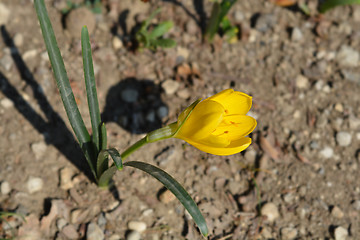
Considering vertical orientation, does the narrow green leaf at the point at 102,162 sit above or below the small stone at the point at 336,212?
above

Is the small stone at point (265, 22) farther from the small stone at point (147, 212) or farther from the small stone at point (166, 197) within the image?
the small stone at point (147, 212)

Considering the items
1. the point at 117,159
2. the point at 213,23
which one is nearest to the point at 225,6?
the point at 213,23

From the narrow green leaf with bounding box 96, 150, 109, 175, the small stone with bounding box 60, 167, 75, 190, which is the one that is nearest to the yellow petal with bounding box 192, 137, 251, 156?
the narrow green leaf with bounding box 96, 150, 109, 175

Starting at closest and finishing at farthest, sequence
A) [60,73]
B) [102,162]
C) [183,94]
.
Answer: [60,73]
[102,162]
[183,94]

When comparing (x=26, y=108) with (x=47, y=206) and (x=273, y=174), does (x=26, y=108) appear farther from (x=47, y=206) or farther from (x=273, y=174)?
(x=273, y=174)

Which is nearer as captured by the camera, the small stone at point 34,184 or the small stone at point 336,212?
the small stone at point 34,184

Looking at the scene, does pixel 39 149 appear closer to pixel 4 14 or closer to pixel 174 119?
pixel 174 119

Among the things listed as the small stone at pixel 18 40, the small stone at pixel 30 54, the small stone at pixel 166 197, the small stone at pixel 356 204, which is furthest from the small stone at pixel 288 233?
the small stone at pixel 18 40
